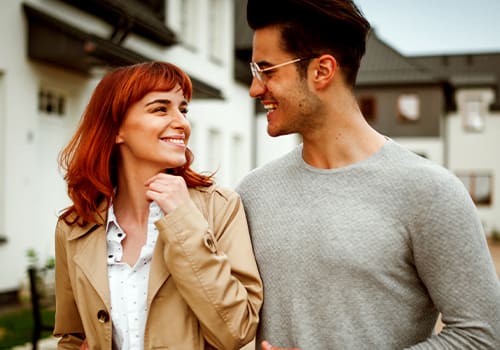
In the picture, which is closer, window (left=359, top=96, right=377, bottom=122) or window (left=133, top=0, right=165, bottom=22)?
window (left=133, top=0, right=165, bottom=22)

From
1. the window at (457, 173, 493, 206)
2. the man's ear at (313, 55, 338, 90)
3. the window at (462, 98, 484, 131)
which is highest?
A: the window at (462, 98, 484, 131)

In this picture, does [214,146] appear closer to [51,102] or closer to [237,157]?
[237,157]

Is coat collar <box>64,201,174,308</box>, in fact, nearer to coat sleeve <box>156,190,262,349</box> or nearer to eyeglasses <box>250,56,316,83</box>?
coat sleeve <box>156,190,262,349</box>

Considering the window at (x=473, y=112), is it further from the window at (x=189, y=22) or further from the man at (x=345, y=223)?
the man at (x=345, y=223)

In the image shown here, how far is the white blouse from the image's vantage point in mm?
2771

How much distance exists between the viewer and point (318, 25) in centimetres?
Result: 259

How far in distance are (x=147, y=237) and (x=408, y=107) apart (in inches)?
1442

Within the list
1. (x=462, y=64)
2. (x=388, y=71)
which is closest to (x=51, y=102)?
(x=388, y=71)

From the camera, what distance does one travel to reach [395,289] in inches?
94.9

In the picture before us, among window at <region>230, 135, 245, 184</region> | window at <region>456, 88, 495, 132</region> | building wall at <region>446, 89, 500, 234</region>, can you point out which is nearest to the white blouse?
window at <region>230, 135, 245, 184</region>

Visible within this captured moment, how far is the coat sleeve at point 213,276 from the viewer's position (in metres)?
2.57

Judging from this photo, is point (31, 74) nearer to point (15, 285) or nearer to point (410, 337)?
point (15, 285)

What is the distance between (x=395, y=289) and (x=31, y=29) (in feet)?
31.3

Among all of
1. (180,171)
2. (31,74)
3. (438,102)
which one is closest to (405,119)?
(438,102)
